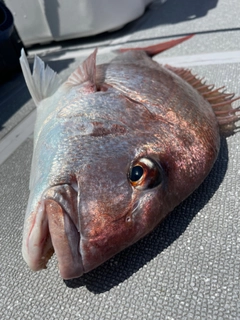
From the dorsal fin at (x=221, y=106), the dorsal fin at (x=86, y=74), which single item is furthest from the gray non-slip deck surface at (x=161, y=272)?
the dorsal fin at (x=86, y=74)

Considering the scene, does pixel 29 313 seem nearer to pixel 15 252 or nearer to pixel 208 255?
pixel 15 252

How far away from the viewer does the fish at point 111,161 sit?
3.25 ft

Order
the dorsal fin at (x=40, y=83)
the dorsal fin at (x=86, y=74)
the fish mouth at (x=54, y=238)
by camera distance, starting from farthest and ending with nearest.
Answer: the dorsal fin at (x=40, y=83) → the dorsal fin at (x=86, y=74) → the fish mouth at (x=54, y=238)

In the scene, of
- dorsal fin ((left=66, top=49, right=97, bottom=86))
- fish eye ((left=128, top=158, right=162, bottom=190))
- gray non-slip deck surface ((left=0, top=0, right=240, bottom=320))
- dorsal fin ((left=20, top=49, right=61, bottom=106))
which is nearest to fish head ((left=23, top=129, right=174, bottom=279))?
fish eye ((left=128, top=158, right=162, bottom=190))

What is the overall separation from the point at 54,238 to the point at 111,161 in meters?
0.30

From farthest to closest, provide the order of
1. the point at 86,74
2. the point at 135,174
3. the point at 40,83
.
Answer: the point at 40,83
the point at 86,74
the point at 135,174

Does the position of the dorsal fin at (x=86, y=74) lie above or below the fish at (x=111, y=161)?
above

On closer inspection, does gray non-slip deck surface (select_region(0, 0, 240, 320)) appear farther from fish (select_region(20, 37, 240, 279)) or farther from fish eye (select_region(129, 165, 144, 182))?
fish eye (select_region(129, 165, 144, 182))

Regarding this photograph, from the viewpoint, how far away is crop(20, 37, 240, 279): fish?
99 cm

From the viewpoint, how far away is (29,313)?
109 cm

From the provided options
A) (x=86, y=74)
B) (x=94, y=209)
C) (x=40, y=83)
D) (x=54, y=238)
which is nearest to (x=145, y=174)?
(x=94, y=209)

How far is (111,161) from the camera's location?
1.08m

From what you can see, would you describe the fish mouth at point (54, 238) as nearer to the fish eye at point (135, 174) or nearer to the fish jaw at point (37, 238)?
the fish jaw at point (37, 238)

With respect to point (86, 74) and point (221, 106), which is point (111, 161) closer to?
point (86, 74)
